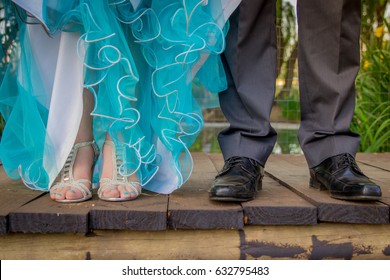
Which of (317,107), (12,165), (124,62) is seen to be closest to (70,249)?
(12,165)

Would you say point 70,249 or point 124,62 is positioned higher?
point 124,62

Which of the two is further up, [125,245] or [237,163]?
[237,163]

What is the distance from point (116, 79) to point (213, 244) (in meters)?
0.51

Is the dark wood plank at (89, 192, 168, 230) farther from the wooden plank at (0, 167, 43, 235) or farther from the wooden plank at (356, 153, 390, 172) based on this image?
the wooden plank at (356, 153, 390, 172)

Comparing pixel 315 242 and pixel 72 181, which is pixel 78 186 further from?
pixel 315 242

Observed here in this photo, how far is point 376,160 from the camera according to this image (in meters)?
2.40

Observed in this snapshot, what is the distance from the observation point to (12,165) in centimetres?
148

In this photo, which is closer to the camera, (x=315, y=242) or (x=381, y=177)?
(x=315, y=242)

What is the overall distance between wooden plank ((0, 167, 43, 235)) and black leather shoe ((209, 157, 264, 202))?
0.52 m

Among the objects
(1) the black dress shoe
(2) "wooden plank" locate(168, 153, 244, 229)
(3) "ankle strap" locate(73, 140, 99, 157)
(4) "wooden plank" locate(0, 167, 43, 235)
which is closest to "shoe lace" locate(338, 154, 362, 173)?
(1) the black dress shoe

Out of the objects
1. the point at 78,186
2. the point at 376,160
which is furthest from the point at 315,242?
the point at 376,160

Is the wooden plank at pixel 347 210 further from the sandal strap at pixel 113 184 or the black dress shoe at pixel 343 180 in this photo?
the sandal strap at pixel 113 184

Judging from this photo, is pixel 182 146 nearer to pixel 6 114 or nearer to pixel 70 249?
pixel 70 249

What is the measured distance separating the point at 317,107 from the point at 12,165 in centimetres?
96
